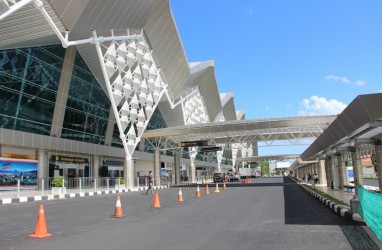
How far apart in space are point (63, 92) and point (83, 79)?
362 centimetres

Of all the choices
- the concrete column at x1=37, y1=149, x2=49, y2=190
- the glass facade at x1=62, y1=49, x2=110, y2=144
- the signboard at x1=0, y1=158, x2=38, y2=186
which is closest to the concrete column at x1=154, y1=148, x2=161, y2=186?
the glass facade at x1=62, y1=49, x2=110, y2=144

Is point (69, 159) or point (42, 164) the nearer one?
point (42, 164)

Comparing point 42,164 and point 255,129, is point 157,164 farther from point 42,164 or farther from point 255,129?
point 42,164

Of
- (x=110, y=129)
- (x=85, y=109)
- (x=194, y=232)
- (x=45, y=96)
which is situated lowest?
(x=194, y=232)

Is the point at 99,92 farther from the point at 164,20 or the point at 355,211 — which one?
the point at 355,211

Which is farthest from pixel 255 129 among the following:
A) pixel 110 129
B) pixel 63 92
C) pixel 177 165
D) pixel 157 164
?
pixel 63 92

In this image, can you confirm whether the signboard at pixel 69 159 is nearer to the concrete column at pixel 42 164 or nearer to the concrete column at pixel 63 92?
the concrete column at pixel 42 164

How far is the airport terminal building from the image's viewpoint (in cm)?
2700

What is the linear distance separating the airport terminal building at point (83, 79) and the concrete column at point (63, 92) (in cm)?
9

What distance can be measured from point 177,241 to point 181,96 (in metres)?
51.3

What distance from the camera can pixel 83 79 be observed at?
36.6 m

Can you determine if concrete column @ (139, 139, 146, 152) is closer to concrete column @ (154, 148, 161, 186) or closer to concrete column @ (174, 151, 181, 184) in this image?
concrete column @ (154, 148, 161, 186)

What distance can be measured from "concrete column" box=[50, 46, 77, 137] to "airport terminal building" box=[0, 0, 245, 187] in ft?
0.29

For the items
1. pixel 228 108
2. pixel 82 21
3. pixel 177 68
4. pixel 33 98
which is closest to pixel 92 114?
pixel 33 98
